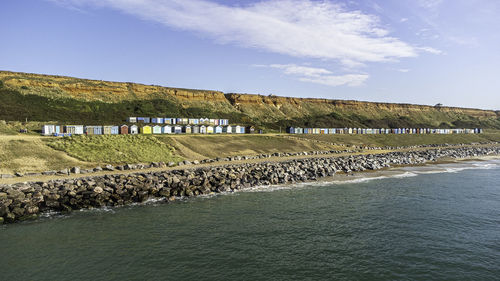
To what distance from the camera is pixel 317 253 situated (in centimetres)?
1460

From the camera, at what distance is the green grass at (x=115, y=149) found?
36.4 m

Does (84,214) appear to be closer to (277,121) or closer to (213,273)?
(213,273)

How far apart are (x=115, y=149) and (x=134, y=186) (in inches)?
664

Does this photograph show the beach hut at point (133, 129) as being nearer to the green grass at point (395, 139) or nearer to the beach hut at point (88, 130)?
the beach hut at point (88, 130)

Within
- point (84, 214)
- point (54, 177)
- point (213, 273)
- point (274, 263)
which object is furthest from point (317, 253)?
point (54, 177)

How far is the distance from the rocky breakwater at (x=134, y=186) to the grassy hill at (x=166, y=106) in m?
47.4

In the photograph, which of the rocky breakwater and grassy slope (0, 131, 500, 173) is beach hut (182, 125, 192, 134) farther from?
the rocky breakwater

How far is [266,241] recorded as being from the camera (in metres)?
16.0

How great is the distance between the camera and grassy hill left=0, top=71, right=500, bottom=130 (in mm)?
70625

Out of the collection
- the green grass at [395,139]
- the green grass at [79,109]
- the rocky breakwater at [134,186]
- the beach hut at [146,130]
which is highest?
the green grass at [79,109]

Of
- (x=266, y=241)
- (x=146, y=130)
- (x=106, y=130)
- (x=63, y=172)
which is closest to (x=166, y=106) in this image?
(x=146, y=130)

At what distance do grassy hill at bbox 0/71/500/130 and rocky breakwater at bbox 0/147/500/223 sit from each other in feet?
155

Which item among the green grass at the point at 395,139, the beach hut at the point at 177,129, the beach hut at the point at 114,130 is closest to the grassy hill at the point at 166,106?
the beach hut at the point at 114,130

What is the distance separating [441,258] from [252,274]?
30.8 feet
